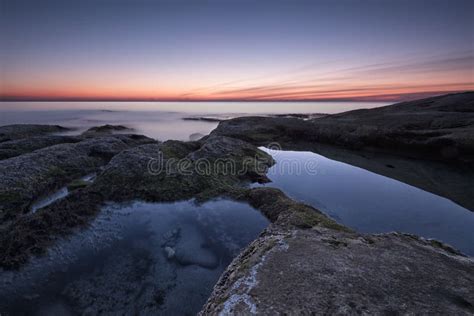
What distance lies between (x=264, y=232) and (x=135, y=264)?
7572 mm

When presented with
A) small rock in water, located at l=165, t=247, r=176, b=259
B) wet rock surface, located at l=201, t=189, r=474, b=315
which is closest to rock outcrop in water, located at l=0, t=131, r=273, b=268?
small rock in water, located at l=165, t=247, r=176, b=259

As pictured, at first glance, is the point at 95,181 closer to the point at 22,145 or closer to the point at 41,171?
the point at 41,171

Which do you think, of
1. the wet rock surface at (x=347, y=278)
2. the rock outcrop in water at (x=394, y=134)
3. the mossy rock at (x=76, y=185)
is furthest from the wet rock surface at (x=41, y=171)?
the rock outcrop in water at (x=394, y=134)

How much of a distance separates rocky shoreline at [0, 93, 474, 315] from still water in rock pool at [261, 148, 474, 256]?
3387 mm

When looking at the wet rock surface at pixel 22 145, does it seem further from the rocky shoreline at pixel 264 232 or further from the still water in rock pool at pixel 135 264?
the still water in rock pool at pixel 135 264

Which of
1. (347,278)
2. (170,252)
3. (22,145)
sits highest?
(22,145)

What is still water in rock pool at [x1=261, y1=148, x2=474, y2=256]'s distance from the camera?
18.6 meters

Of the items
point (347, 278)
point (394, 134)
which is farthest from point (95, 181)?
point (394, 134)

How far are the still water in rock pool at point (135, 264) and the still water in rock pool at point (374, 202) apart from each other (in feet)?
26.9

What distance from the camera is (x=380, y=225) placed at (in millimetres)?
19172

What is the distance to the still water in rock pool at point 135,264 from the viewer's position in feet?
36.9

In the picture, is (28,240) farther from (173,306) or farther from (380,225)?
(380,225)

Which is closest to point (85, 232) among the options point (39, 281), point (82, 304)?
point (39, 281)

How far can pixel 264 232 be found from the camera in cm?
1412
